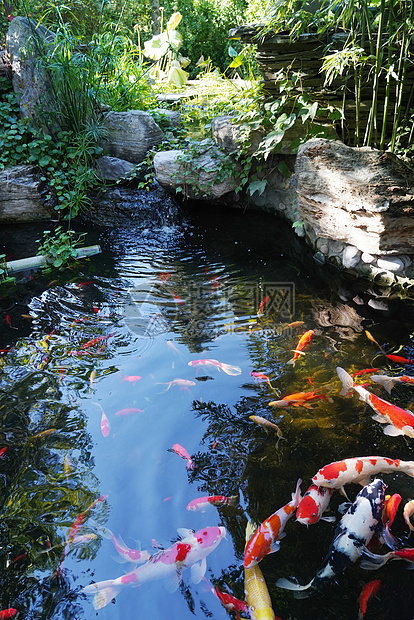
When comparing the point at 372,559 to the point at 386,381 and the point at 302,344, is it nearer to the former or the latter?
the point at 386,381

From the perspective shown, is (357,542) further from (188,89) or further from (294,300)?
(188,89)

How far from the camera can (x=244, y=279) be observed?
168 inches

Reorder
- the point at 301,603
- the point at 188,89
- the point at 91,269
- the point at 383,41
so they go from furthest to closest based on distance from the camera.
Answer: the point at 188,89 → the point at 91,269 → the point at 383,41 → the point at 301,603

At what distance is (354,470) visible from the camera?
1.93m

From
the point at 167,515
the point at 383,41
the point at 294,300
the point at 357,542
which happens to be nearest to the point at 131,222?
the point at 294,300

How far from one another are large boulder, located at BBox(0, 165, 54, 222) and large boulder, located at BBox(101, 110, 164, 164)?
48.4 inches

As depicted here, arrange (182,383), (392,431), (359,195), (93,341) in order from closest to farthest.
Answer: (392,431) < (182,383) < (93,341) < (359,195)

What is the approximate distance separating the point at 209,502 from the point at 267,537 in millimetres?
345

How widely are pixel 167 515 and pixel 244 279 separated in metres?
2.69

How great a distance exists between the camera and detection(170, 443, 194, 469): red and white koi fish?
2.25 meters

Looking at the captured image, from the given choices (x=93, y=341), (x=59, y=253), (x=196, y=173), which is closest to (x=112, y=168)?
(x=196, y=173)

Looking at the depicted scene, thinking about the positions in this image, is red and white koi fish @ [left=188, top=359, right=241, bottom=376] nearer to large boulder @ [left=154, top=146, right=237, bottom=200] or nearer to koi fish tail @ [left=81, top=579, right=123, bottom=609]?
koi fish tail @ [left=81, top=579, right=123, bottom=609]

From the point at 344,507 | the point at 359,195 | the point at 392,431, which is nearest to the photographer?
the point at 344,507

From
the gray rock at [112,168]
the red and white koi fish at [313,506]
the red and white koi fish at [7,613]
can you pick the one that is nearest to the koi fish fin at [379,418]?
the red and white koi fish at [313,506]
